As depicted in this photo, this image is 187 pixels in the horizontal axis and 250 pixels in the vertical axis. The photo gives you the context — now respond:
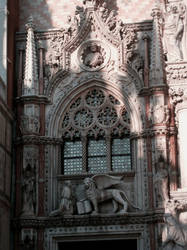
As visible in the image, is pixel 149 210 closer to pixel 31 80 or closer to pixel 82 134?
pixel 82 134

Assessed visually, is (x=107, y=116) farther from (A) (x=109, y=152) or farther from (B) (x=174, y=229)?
(B) (x=174, y=229)

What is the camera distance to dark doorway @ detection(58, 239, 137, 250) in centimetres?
2041

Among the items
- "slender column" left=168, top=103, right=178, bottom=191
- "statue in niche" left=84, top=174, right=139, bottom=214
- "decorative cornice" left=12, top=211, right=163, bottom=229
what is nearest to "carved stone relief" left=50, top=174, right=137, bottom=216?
"statue in niche" left=84, top=174, right=139, bottom=214

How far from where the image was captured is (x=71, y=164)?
68.9 feet

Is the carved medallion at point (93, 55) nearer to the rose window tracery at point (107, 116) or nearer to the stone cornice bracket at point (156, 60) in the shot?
the rose window tracery at point (107, 116)

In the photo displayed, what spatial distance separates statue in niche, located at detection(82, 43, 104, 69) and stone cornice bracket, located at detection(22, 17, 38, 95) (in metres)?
1.50

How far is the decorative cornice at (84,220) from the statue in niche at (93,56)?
463cm

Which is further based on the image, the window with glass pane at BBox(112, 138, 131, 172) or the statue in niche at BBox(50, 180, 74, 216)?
the window with glass pane at BBox(112, 138, 131, 172)

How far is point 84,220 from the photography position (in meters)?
19.9

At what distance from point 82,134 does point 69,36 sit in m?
3.00

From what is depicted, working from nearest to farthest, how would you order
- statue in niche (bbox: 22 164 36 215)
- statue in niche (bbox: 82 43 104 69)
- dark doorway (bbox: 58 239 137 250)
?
statue in niche (bbox: 22 164 36 215) < dark doorway (bbox: 58 239 137 250) < statue in niche (bbox: 82 43 104 69)

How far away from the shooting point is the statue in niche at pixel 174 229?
17.1m

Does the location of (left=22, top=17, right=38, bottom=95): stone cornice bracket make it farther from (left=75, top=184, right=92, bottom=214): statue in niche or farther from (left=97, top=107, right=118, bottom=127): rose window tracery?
(left=75, top=184, right=92, bottom=214): statue in niche

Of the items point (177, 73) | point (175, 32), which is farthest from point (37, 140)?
point (175, 32)
